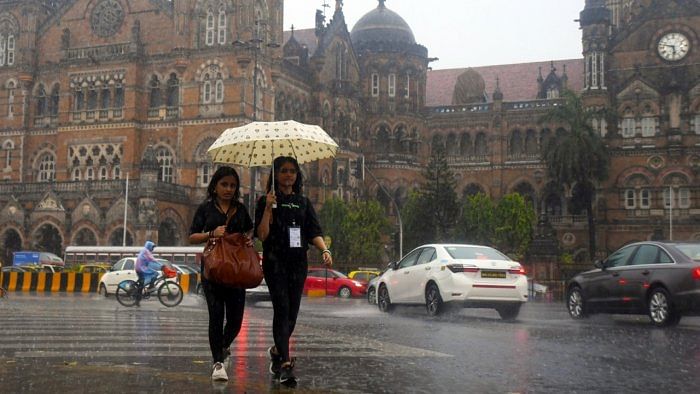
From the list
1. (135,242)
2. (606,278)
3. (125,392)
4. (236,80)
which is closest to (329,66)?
(236,80)

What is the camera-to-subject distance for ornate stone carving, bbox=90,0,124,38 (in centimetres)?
5534

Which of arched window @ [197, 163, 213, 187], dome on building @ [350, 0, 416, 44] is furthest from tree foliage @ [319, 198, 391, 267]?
dome on building @ [350, 0, 416, 44]

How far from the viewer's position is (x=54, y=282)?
118 feet

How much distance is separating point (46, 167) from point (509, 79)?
3905 centimetres

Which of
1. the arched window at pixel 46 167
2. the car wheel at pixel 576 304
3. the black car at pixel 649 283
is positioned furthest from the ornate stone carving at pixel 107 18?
the black car at pixel 649 283

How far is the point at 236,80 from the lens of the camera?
5047 cm

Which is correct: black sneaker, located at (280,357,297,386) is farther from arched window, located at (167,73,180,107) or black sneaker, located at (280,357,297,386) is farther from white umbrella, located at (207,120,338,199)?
arched window, located at (167,73,180,107)

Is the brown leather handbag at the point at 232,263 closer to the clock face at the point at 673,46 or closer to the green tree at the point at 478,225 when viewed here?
the green tree at the point at 478,225

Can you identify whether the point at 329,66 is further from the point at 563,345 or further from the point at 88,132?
the point at 563,345

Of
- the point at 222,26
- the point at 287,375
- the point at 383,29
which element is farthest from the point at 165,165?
the point at 287,375

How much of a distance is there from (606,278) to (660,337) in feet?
12.2

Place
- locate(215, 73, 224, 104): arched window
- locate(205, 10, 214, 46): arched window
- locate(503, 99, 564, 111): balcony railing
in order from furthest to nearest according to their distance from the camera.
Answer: locate(503, 99, 564, 111): balcony railing → locate(205, 10, 214, 46): arched window → locate(215, 73, 224, 104): arched window

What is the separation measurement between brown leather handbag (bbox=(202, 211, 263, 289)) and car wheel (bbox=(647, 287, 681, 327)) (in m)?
9.39

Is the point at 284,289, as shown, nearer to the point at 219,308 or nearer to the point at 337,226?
the point at 219,308
